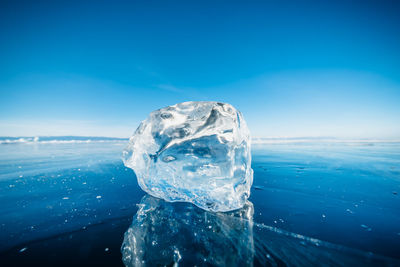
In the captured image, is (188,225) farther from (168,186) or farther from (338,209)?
(338,209)

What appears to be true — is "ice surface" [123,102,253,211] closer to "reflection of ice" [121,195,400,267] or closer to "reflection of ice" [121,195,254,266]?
"reflection of ice" [121,195,254,266]

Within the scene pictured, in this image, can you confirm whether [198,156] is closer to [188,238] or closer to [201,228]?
[201,228]

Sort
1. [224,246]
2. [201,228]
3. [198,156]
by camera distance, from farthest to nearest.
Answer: [198,156]
[201,228]
[224,246]

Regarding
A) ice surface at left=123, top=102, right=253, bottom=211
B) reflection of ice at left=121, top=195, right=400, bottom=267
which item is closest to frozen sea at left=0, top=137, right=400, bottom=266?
reflection of ice at left=121, top=195, right=400, bottom=267

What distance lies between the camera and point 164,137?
2518 millimetres

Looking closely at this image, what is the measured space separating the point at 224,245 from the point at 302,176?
3.32 meters

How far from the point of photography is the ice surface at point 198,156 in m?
2.29

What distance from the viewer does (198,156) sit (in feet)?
7.64

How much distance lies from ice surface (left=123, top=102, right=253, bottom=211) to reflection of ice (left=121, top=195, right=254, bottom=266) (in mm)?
321

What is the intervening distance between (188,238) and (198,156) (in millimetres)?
1111

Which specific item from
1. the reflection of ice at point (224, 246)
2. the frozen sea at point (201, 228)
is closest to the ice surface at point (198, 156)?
the frozen sea at point (201, 228)

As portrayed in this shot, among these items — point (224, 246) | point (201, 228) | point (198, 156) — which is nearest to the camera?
point (224, 246)

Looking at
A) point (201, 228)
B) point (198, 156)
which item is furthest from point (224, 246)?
point (198, 156)

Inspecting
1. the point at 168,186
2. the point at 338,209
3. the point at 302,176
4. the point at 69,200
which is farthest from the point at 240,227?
the point at 302,176
